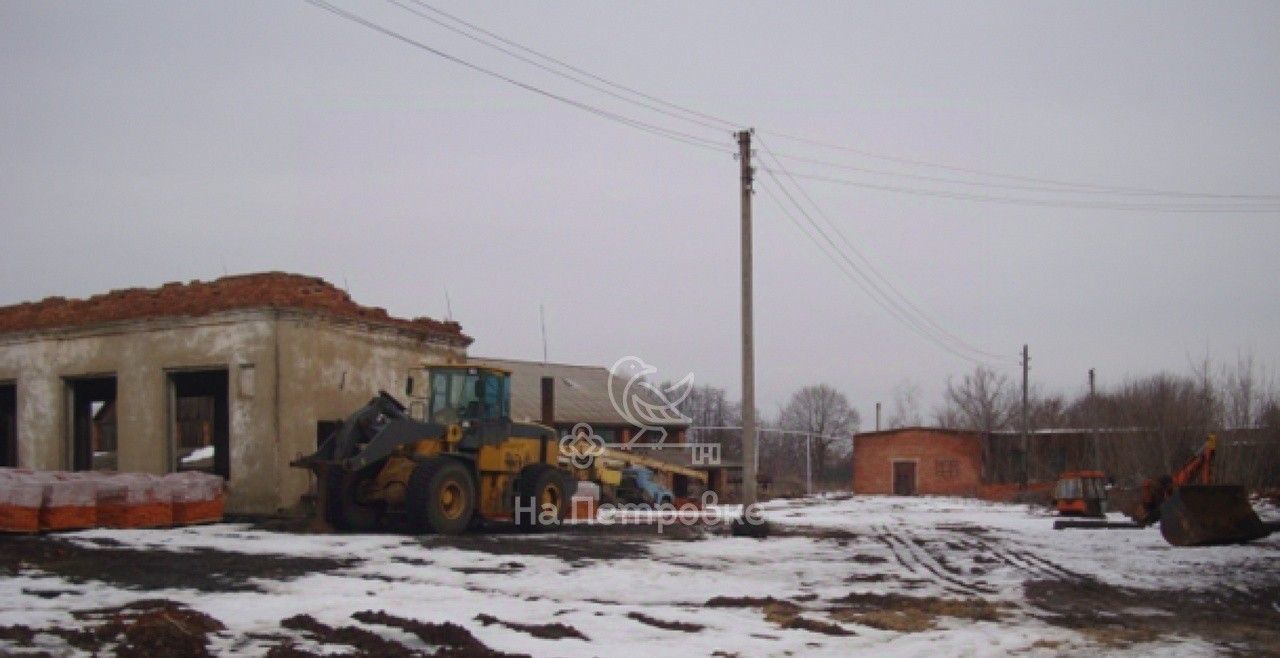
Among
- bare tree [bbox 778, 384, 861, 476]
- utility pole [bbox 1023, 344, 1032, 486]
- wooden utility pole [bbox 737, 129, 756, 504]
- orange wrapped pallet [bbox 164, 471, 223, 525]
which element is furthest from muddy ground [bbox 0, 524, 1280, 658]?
bare tree [bbox 778, 384, 861, 476]

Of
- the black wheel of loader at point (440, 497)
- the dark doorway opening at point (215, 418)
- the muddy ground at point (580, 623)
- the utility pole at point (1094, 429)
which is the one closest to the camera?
the muddy ground at point (580, 623)

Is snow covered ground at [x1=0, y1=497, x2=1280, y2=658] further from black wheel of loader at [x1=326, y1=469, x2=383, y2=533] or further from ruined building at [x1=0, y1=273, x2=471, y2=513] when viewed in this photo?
ruined building at [x1=0, y1=273, x2=471, y2=513]

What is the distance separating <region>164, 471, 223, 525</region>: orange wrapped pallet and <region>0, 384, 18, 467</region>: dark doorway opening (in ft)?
32.6

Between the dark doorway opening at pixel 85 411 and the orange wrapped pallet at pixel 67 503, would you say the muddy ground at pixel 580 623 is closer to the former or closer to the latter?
the orange wrapped pallet at pixel 67 503

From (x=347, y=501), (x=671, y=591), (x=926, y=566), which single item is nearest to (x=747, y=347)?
(x=926, y=566)

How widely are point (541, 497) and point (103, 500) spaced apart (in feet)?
25.5

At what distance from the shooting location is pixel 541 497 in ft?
75.6

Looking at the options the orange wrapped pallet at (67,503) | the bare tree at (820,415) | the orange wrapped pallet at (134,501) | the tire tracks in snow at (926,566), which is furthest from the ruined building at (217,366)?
the bare tree at (820,415)

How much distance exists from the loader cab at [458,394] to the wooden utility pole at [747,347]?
5478 millimetres

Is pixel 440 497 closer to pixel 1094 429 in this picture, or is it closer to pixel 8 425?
pixel 8 425

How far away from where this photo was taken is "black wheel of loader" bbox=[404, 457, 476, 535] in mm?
20234

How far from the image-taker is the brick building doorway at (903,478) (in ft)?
205

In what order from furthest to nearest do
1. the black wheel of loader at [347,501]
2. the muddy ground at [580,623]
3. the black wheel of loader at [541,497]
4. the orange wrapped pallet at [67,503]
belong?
the black wheel of loader at [541,497] < the black wheel of loader at [347,501] < the orange wrapped pallet at [67,503] < the muddy ground at [580,623]

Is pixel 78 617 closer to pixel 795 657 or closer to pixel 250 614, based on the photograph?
pixel 250 614
